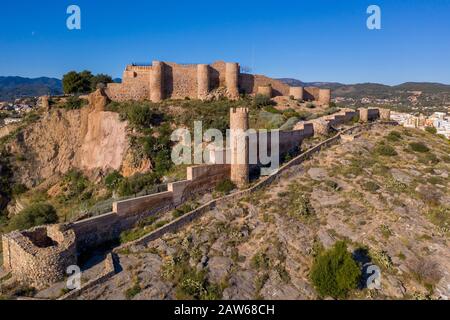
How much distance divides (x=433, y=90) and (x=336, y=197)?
119720 mm

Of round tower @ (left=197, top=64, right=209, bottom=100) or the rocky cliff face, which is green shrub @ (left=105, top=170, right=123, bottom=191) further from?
round tower @ (left=197, top=64, right=209, bottom=100)

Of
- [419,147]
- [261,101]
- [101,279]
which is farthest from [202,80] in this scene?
[101,279]

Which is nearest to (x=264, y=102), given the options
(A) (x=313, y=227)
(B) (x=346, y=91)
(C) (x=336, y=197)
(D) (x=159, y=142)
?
(D) (x=159, y=142)

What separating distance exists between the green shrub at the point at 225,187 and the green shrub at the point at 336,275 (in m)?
5.76

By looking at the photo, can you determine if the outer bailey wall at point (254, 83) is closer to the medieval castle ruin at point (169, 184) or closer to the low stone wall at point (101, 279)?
the medieval castle ruin at point (169, 184)

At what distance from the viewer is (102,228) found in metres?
13.4

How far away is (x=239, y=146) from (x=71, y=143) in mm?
14735

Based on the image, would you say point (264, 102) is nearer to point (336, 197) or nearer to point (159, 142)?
point (159, 142)

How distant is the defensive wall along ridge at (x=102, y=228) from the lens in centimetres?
1127

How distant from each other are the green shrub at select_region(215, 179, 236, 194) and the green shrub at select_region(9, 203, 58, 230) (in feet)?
23.5

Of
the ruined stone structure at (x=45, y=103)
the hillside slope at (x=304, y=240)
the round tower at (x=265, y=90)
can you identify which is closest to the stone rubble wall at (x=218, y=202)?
the hillside slope at (x=304, y=240)

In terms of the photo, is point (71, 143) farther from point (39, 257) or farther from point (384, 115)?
point (384, 115)
